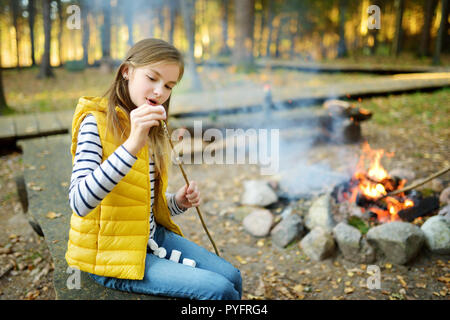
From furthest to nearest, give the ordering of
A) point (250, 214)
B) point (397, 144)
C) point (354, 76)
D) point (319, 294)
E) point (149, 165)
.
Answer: point (354, 76) → point (397, 144) → point (250, 214) → point (319, 294) → point (149, 165)

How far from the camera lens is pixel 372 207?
3963 mm

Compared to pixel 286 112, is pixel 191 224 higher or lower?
lower

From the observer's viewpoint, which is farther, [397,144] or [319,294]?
[397,144]

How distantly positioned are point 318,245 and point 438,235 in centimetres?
119

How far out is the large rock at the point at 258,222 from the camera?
410 cm

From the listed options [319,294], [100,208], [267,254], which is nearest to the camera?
[100,208]

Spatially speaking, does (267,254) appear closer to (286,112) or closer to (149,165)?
(149,165)

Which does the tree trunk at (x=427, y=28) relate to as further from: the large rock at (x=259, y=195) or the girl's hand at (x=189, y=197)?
the girl's hand at (x=189, y=197)

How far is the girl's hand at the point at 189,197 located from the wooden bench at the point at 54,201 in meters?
0.60

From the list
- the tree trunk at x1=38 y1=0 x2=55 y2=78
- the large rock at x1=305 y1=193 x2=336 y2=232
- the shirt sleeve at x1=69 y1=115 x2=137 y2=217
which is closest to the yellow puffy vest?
the shirt sleeve at x1=69 y1=115 x2=137 y2=217

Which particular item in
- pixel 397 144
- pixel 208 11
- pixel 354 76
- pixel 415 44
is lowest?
pixel 397 144

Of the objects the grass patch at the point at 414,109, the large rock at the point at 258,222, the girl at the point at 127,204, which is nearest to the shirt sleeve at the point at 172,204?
the girl at the point at 127,204
